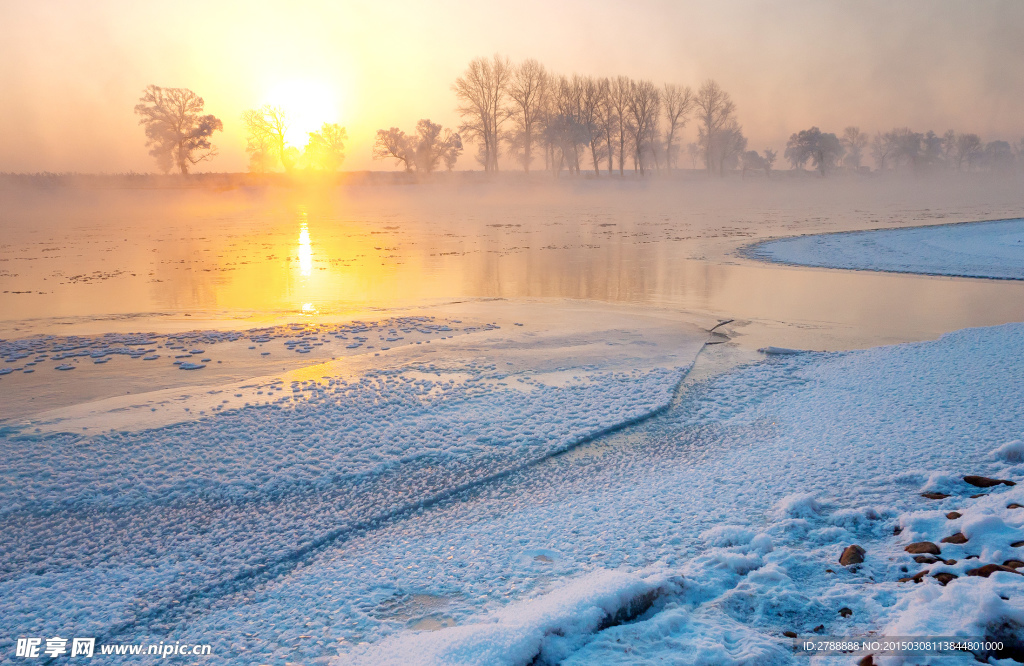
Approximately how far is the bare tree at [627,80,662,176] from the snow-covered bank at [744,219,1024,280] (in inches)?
1817

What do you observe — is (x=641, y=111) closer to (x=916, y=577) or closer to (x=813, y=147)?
(x=813, y=147)

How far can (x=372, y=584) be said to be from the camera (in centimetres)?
277

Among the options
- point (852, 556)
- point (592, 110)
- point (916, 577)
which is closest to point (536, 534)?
point (852, 556)

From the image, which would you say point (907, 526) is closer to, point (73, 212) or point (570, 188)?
point (73, 212)

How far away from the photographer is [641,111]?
63.9m

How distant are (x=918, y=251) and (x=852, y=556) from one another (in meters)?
15.3

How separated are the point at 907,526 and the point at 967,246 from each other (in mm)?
16485

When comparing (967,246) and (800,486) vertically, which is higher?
(967,246)

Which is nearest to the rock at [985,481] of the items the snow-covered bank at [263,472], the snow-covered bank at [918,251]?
the snow-covered bank at [263,472]

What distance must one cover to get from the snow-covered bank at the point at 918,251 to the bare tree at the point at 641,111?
151 feet

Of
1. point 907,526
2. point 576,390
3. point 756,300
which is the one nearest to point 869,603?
point 907,526

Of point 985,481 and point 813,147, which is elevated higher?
point 813,147

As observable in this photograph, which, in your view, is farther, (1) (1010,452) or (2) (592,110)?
(2) (592,110)

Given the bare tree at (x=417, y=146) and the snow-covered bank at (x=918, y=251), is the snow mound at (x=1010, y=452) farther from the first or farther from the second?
the bare tree at (x=417, y=146)
